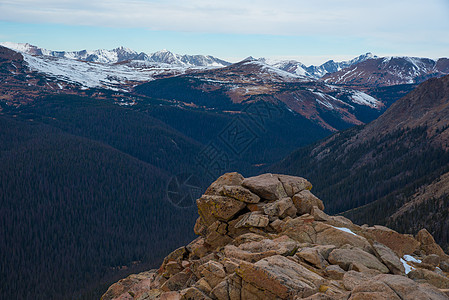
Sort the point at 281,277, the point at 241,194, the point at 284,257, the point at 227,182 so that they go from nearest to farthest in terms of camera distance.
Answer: the point at 281,277
the point at 284,257
the point at 241,194
the point at 227,182

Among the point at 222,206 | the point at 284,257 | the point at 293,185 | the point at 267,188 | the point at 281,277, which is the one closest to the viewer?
the point at 281,277

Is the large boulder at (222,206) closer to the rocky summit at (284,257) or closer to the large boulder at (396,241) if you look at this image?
the rocky summit at (284,257)

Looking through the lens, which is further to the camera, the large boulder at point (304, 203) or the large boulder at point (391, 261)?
the large boulder at point (304, 203)

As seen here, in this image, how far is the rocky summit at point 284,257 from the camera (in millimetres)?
21781

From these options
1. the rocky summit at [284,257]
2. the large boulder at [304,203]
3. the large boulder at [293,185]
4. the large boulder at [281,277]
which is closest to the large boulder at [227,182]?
the rocky summit at [284,257]

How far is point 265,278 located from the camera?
74.6ft

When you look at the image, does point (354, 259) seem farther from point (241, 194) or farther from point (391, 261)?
point (241, 194)

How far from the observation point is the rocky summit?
21.8 m

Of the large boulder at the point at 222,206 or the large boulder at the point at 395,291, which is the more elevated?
the large boulder at the point at 395,291

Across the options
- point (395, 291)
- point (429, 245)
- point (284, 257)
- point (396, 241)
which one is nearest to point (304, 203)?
point (396, 241)

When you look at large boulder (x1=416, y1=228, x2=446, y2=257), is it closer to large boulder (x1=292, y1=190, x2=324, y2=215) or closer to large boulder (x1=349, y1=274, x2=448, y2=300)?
large boulder (x1=292, y1=190, x2=324, y2=215)

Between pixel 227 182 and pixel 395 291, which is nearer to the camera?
pixel 395 291

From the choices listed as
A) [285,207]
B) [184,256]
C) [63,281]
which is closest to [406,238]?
[285,207]

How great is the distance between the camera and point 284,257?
81.2ft
